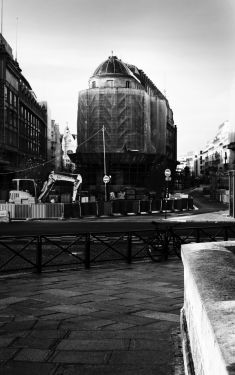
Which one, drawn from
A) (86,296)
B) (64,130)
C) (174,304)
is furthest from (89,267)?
(64,130)

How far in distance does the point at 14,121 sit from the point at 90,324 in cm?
6115

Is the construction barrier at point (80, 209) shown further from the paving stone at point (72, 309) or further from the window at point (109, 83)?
the window at point (109, 83)

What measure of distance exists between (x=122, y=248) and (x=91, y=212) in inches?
788

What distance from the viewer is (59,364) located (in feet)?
16.5

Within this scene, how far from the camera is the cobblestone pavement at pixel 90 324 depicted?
5043 millimetres

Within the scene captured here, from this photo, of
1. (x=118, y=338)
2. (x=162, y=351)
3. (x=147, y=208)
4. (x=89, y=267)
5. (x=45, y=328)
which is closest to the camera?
(x=162, y=351)

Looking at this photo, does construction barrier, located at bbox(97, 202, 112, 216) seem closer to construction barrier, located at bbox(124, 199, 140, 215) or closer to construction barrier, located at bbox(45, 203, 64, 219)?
construction barrier, located at bbox(124, 199, 140, 215)

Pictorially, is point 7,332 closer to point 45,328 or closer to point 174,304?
point 45,328

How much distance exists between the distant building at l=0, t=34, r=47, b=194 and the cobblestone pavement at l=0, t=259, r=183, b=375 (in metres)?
43.9

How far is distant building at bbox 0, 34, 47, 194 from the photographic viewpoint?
58.6 meters

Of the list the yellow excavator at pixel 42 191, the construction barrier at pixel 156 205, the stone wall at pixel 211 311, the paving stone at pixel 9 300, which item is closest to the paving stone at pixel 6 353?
the stone wall at pixel 211 311

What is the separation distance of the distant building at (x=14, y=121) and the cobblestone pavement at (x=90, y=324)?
144ft

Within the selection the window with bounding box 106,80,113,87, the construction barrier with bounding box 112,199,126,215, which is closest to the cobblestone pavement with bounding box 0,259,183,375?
the construction barrier with bounding box 112,199,126,215

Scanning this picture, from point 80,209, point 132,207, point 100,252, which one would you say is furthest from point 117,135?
point 100,252
